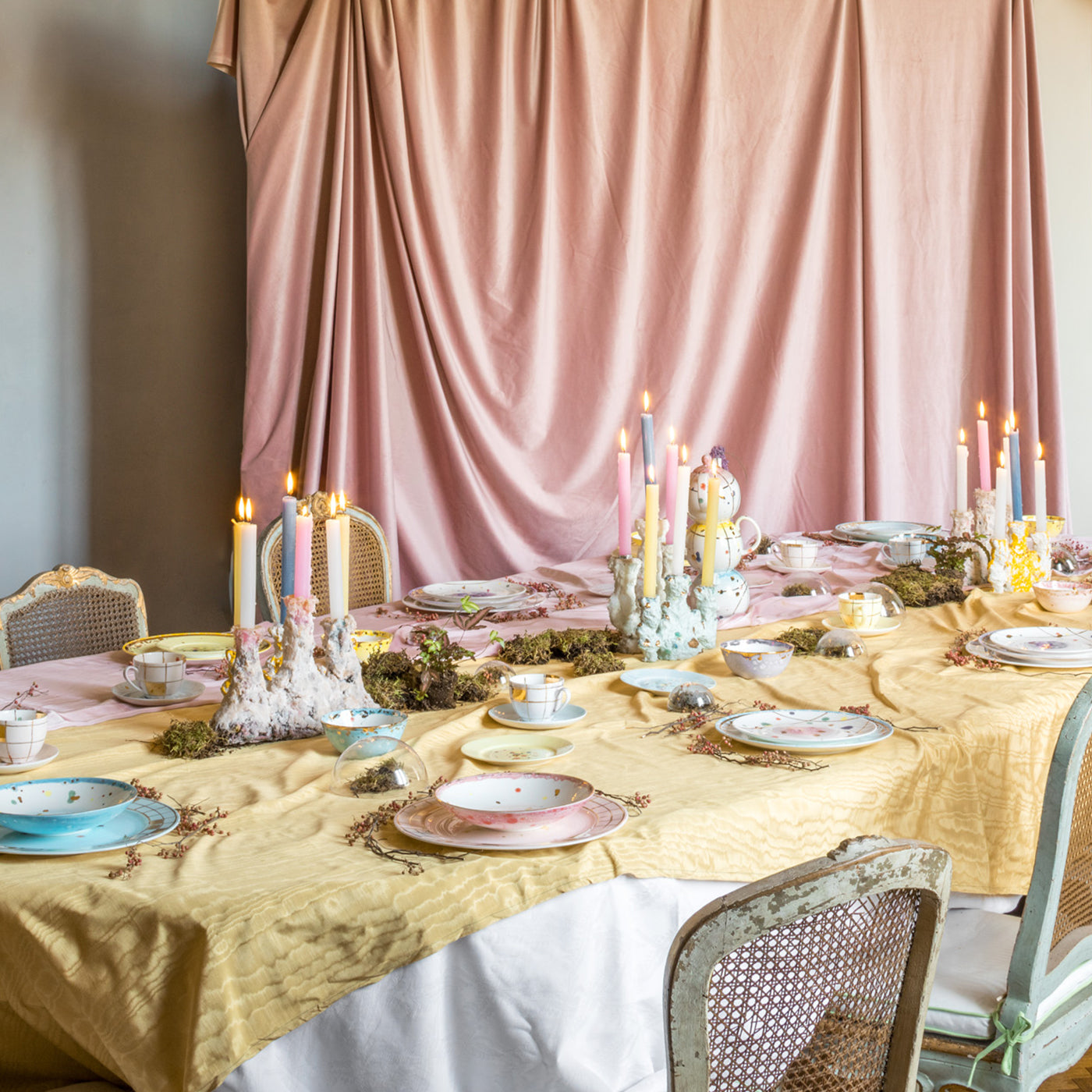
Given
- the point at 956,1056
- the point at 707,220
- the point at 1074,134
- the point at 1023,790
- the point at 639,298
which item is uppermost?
the point at 1074,134

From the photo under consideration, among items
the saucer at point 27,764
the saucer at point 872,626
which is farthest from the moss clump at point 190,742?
the saucer at point 872,626

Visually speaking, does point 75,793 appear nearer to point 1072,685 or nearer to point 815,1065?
point 815,1065

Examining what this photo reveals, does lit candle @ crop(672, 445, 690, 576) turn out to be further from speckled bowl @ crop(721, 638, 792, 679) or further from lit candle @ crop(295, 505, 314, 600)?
lit candle @ crop(295, 505, 314, 600)

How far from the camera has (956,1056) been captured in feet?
4.36

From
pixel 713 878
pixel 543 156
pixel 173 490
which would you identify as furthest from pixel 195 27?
pixel 713 878

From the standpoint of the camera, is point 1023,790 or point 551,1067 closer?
point 551,1067

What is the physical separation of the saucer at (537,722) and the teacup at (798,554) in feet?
3.66

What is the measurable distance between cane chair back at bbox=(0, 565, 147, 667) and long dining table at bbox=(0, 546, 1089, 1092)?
657mm

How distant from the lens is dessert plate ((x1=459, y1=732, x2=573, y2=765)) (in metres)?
1.44

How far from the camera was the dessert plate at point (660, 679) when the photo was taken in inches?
69.4

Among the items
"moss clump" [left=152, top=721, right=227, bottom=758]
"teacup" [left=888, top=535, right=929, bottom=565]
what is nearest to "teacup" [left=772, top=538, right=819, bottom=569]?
"teacup" [left=888, top=535, right=929, bottom=565]

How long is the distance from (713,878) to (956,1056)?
14.1 inches

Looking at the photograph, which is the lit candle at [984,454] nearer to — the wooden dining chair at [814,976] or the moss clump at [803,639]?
the moss clump at [803,639]

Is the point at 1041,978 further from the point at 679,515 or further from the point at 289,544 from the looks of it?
the point at 289,544
